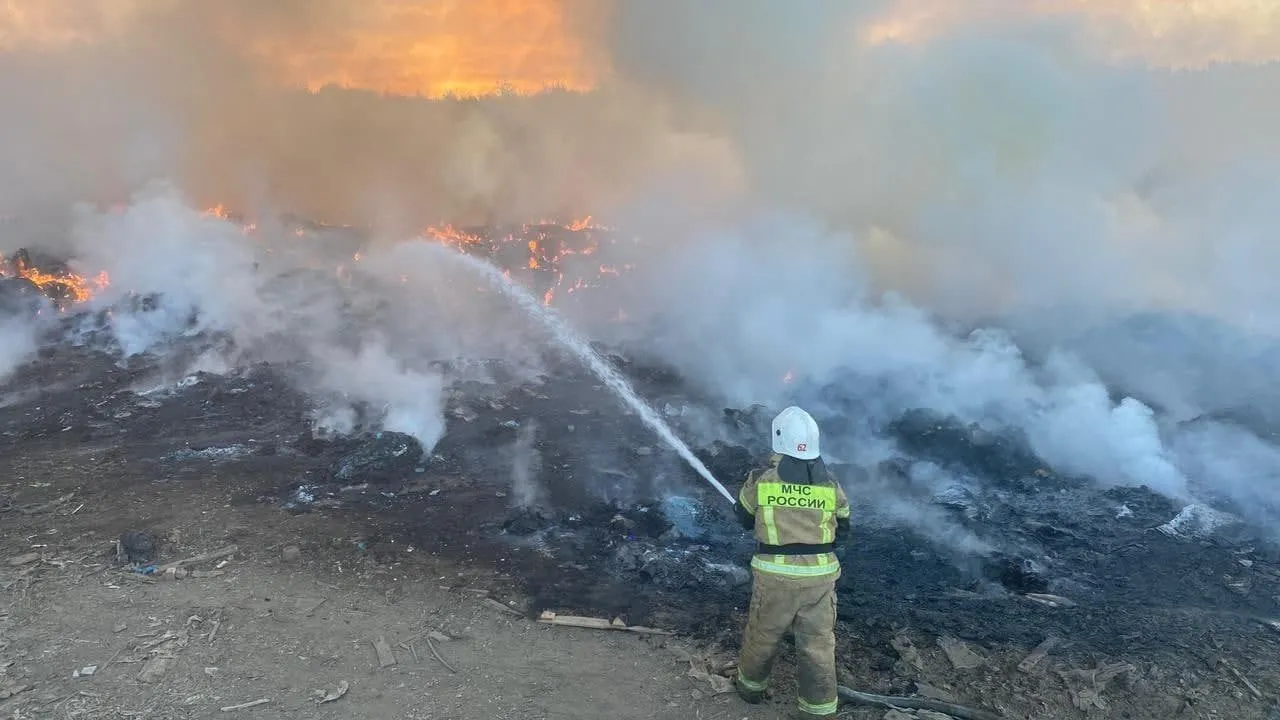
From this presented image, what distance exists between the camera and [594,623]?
6.46 metres

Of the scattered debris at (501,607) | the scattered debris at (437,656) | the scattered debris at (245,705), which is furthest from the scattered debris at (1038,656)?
the scattered debris at (245,705)

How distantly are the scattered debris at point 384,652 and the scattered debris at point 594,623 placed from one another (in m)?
1.35

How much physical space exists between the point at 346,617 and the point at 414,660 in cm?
106

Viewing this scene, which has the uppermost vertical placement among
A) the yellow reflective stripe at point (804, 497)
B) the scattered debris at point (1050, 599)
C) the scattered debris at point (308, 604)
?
the yellow reflective stripe at point (804, 497)

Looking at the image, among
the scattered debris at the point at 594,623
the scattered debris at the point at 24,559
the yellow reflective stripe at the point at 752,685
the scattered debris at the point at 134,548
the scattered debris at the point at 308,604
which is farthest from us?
the scattered debris at the point at 134,548

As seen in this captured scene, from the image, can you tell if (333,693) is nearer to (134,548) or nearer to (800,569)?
(134,548)

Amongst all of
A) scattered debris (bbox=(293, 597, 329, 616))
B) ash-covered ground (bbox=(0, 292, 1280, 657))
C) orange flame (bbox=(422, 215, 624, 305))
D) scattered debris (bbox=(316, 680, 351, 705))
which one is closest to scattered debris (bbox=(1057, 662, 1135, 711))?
ash-covered ground (bbox=(0, 292, 1280, 657))

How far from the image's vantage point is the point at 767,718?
5.25m

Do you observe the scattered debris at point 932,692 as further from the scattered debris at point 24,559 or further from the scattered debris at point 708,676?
the scattered debris at point 24,559

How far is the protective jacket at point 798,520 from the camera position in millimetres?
4938

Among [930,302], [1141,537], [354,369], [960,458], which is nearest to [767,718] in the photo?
[1141,537]

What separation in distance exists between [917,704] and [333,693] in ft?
15.2

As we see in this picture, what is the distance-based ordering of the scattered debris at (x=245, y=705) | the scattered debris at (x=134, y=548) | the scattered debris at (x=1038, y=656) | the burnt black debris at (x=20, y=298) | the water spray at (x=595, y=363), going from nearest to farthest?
1. the scattered debris at (x=245, y=705)
2. the scattered debris at (x=1038, y=656)
3. the scattered debris at (x=134, y=548)
4. the water spray at (x=595, y=363)
5. the burnt black debris at (x=20, y=298)

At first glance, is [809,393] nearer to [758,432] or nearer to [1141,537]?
[758,432]
